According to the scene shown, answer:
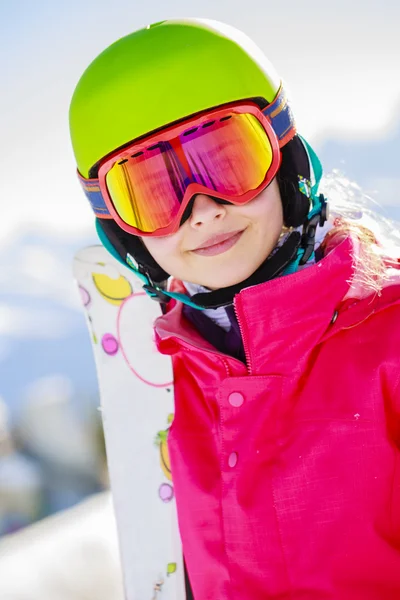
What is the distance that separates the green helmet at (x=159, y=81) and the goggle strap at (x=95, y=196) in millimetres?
61

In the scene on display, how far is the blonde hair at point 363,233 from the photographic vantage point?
1.49m

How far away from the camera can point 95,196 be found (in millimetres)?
1752

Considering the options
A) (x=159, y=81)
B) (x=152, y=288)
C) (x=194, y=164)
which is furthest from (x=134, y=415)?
(x=159, y=81)

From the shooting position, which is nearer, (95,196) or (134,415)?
(95,196)

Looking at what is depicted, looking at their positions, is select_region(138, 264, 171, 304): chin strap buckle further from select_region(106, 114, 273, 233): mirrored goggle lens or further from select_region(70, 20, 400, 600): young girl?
select_region(106, 114, 273, 233): mirrored goggle lens

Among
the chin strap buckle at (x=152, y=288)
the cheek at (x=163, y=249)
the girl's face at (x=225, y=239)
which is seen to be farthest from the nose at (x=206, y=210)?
the chin strap buckle at (x=152, y=288)

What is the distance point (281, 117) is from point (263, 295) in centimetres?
49

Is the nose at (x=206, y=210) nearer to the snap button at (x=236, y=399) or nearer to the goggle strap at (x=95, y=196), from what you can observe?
the goggle strap at (x=95, y=196)

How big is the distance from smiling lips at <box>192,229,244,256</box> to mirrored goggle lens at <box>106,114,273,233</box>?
0.32 ft

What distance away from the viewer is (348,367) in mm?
1505

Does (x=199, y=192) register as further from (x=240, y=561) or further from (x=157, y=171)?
(x=240, y=561)

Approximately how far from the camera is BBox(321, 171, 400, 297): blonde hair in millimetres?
1485

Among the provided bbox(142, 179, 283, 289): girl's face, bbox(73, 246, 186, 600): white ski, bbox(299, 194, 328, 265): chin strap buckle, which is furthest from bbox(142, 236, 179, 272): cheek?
bbox(73, 246, 186, 600): white ski

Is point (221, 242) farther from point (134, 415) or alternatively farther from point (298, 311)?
point (134, 415)
